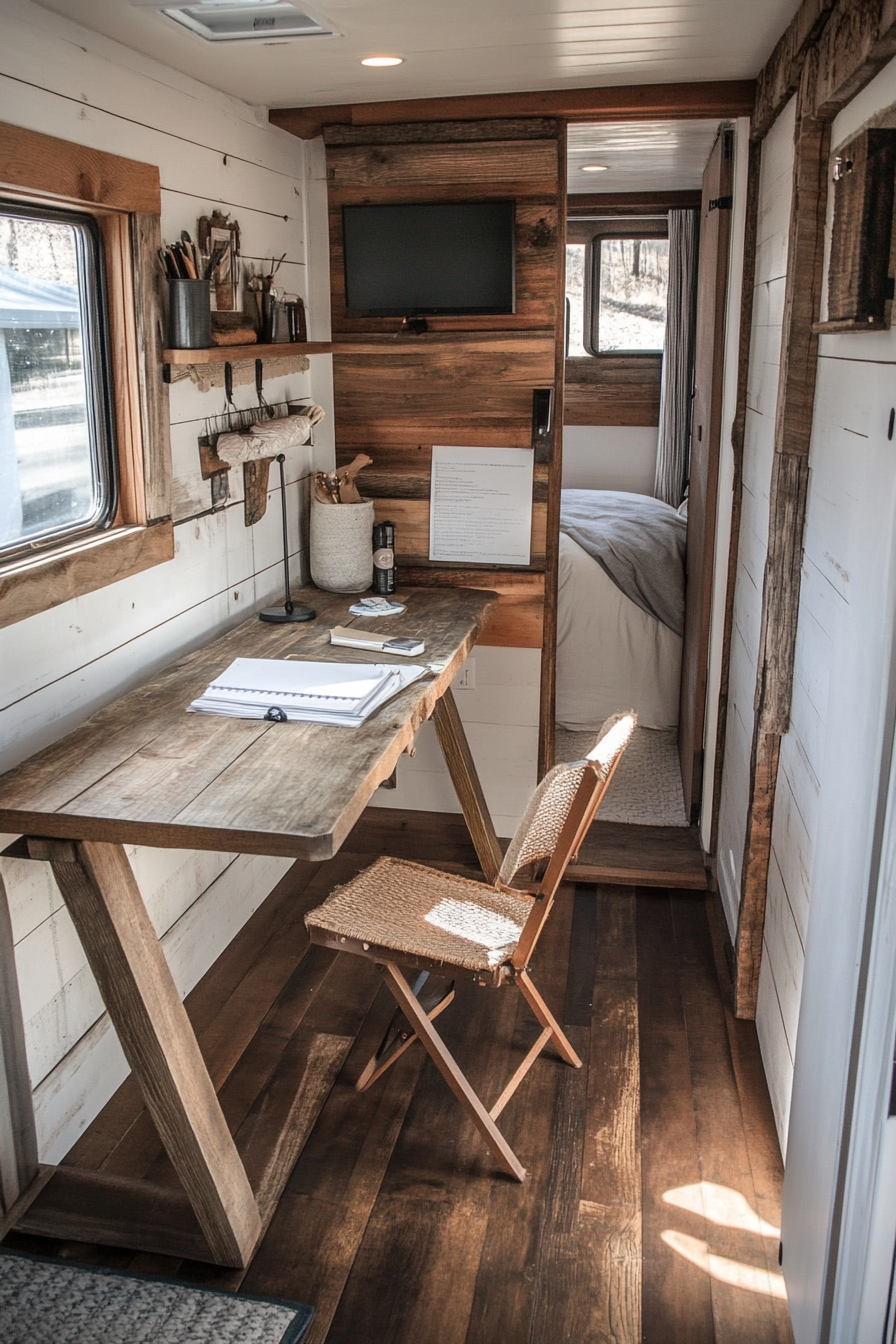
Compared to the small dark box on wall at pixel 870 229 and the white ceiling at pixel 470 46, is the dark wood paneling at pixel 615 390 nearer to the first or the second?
the white ceiling at pixel 470 46

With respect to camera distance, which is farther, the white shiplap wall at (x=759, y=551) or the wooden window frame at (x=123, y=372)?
the white shiplap wall at (x=759, y=551)

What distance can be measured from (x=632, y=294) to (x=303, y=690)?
510cm

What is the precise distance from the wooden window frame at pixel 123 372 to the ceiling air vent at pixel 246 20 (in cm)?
29

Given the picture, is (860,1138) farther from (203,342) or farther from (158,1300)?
(203,342)

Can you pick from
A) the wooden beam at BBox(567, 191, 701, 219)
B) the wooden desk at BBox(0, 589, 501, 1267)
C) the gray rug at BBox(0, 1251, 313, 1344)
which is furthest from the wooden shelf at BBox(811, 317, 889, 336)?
the wooden beam at BBox(567, 191, 701, 219)

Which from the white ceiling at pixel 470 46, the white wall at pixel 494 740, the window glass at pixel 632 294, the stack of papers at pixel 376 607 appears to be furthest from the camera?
the window glass at pixel 632 294

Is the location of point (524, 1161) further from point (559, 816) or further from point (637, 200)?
point (637, 200)

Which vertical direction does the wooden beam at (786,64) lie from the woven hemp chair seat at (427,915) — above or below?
above

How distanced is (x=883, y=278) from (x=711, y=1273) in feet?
5.38

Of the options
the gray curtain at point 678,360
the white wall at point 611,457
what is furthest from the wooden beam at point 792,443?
the white wall at point 611,457

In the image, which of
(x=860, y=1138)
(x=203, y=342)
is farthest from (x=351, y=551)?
(x=860, y=1138)

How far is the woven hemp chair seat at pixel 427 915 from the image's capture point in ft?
6.97

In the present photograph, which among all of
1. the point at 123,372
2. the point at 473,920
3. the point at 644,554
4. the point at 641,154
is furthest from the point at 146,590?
the point at 641,154

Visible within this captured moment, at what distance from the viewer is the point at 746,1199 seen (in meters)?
2.10
